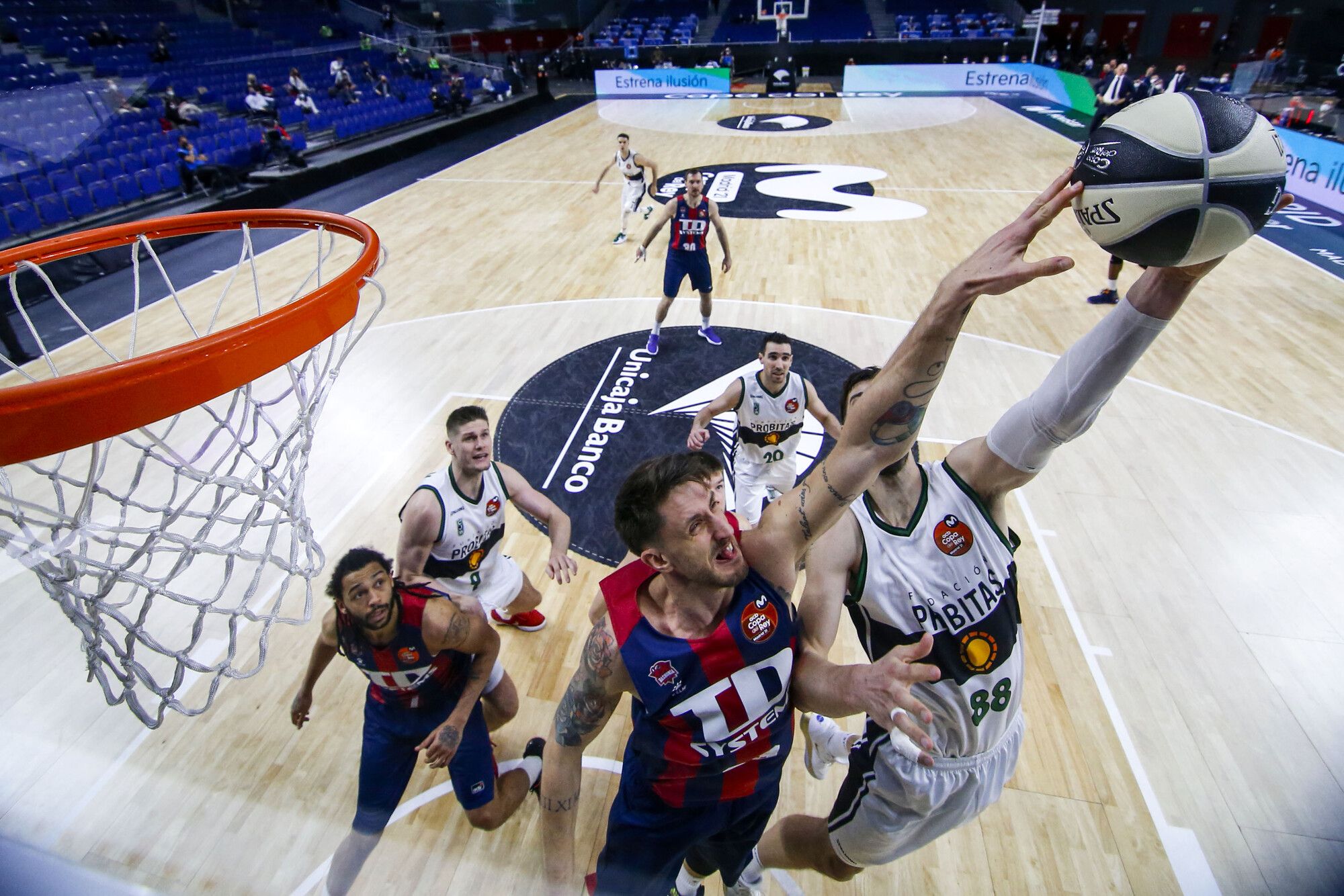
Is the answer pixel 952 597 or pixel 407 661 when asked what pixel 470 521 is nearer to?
pixel 407 661

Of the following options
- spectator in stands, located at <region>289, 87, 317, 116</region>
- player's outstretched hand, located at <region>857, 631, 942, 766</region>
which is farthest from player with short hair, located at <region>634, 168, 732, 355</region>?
spectator in stands, located at <region>289, 87, 317, 116</region>

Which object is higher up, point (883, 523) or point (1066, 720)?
point (883, 523)

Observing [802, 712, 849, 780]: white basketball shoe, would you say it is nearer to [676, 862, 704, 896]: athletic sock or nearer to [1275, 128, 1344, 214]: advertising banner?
[676, 862, 704, 896]: athletic sock

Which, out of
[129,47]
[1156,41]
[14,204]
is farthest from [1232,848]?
[1156,41]

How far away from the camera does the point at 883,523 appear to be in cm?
226

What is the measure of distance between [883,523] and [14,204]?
1121cm

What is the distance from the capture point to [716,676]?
6.59 feet

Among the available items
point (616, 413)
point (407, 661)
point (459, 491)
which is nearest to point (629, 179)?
point (616, 413)

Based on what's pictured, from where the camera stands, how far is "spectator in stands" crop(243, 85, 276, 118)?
14.0m

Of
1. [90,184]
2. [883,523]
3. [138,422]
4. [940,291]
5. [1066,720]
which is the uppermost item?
[940,291]

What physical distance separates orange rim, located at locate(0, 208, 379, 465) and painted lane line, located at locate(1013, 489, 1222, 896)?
3.88m

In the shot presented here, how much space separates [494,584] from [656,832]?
1.90m

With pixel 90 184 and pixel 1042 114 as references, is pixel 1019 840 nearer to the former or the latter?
pixel 90 184

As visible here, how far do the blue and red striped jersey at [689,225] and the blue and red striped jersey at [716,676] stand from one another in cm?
530
